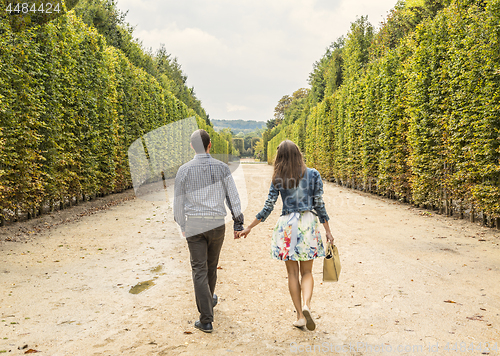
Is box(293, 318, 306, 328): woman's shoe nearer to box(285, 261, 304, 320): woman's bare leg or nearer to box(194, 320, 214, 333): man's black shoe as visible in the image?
box(285, 261, 304, 320): woman's bare leg

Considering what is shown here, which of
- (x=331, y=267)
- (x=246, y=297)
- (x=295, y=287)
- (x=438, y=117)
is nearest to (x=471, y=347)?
(x=331, y=267)

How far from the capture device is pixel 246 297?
14.2ft

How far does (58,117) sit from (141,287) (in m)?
6.41

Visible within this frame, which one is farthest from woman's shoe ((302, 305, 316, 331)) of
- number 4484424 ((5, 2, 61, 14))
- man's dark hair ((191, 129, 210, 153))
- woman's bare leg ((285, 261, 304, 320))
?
number 4484424 ((5, 2, 61, 14))

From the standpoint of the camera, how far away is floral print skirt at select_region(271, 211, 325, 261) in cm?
349

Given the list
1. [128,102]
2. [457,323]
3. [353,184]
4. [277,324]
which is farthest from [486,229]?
[128,102]

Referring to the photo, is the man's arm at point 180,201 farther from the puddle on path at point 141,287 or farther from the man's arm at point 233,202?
the puddle on path at point 141,287

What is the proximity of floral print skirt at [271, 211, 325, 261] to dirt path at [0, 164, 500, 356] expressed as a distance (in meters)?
0.73

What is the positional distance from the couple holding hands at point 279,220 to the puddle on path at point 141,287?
130cm

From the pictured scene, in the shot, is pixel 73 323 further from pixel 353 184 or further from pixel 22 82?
pixel 353 184

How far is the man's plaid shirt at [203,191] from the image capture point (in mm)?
3660

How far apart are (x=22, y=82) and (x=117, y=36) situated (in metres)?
21.3

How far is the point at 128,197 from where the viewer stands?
48.4ft

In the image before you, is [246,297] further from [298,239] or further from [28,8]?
[28,8]
